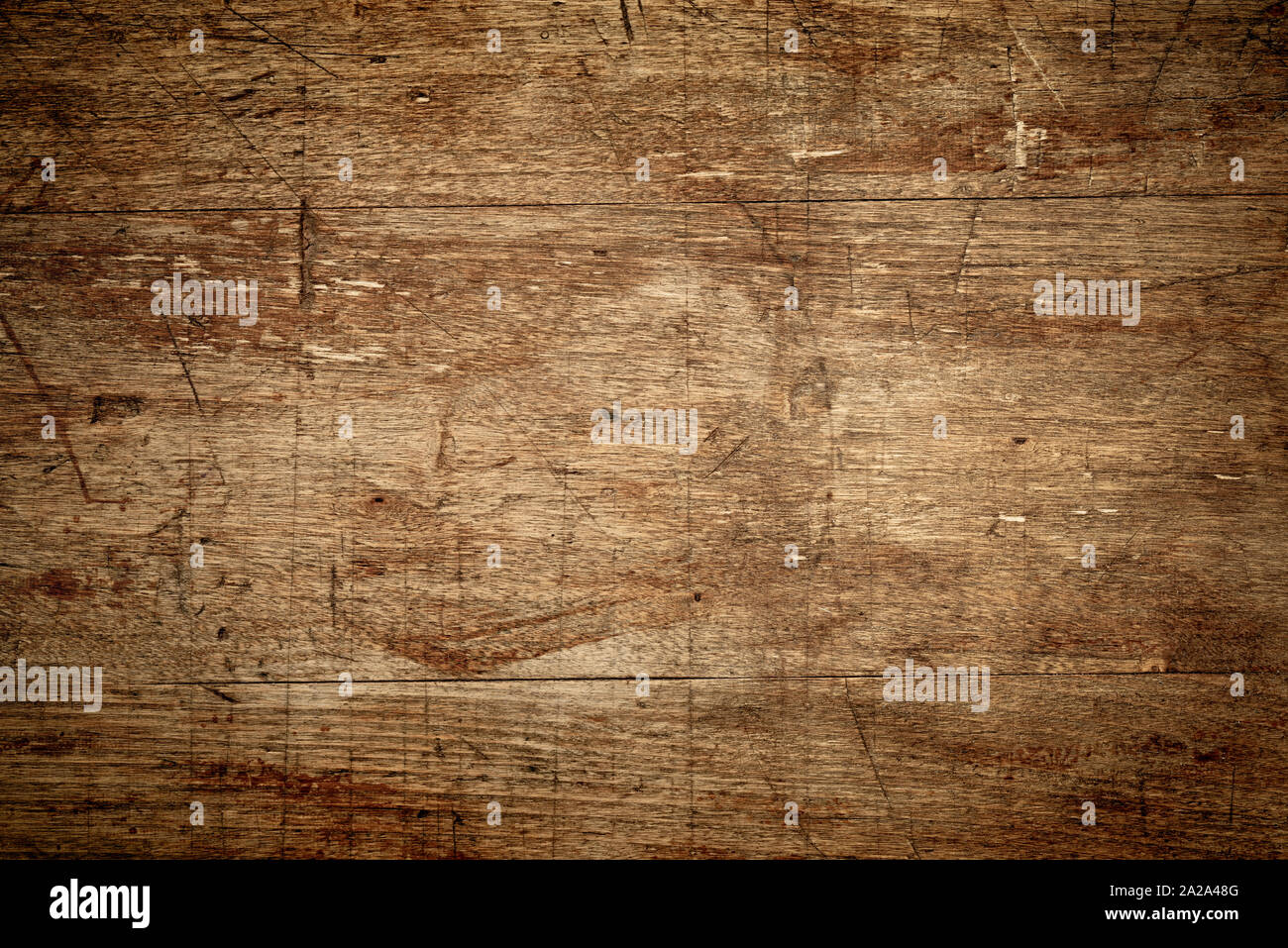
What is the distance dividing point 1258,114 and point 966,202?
3.15ft

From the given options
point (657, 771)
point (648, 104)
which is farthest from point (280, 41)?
point (657, 771)

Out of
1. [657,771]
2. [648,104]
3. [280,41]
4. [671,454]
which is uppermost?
[280,41]

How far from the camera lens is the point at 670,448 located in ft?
8.33

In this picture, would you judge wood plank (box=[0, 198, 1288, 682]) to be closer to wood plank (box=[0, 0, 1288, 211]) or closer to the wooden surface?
the wooden surface

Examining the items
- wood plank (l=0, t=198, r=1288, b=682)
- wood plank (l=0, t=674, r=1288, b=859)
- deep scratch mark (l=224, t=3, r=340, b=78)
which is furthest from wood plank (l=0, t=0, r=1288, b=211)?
wood plank (l=0, t=674, r=1288, b=859)

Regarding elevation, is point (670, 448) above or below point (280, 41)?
below

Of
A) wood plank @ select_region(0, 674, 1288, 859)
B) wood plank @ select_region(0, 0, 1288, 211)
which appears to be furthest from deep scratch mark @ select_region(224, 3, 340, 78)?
wood plank @ select_region(0, 674, 1288, 859)

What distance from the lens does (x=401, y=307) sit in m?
2.55

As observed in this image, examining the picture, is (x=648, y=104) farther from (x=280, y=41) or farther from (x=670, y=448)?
(x=280, y=41)

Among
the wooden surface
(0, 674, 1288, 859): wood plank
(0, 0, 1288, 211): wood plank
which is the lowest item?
(0, 674, 1288, 859): wood plank

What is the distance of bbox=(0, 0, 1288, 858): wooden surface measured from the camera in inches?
99.2

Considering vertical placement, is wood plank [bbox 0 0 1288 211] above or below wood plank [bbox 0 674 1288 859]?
above

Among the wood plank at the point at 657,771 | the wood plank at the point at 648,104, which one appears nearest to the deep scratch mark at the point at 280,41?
the wood plank at the point at 648,104
